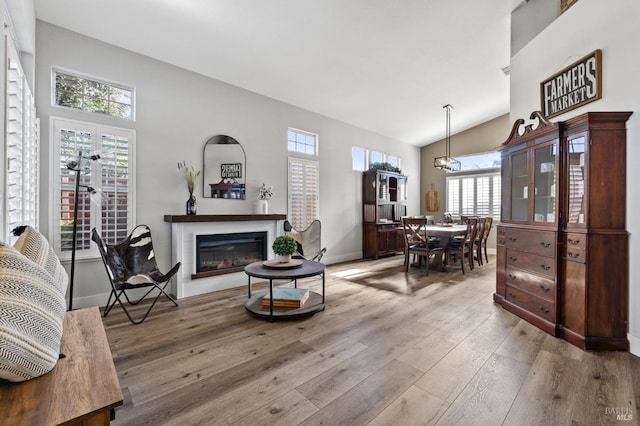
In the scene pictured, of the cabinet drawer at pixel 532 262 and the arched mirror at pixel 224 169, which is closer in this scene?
the cabinet drawer at pixel 532 262

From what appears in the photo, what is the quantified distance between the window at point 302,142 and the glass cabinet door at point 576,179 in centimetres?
391

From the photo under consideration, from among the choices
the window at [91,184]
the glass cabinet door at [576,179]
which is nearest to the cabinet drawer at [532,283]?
the glass cabinet door at [576,179]

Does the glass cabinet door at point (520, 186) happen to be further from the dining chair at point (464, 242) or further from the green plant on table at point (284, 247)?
the green plant on table at point (284, 247)

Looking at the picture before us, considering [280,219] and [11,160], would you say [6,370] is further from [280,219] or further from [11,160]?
[280,219]

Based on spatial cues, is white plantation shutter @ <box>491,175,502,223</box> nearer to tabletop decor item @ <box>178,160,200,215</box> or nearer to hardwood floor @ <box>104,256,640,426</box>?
hardwood floor @ <box>104,256,640,426</box>

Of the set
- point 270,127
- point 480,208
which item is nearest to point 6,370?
point 270,127

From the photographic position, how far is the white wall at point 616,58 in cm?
224

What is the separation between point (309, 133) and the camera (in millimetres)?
5625

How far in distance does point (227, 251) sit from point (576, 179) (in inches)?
162

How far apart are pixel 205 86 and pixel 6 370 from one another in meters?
4.04

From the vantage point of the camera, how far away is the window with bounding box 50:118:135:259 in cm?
311

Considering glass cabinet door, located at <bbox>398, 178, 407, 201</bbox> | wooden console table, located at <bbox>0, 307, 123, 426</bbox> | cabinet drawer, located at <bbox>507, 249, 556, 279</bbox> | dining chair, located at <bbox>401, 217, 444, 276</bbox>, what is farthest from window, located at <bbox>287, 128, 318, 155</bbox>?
wooden console table, located at <bbox>0, 307, 123, 426</bbox>

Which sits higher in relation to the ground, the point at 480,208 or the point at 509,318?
the point at 480,208

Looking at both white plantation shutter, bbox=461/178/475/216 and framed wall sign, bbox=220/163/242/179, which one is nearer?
framed wall sign, bbox=220/163/242/179
